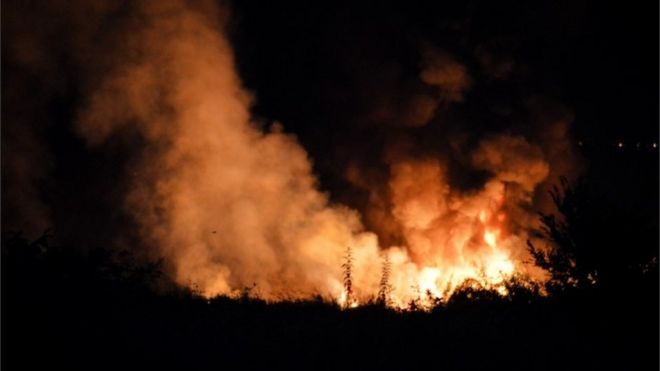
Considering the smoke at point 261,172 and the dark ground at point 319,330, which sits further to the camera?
the smoke at point 261,172

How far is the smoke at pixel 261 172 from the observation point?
14.8 m

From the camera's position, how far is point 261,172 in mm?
16500

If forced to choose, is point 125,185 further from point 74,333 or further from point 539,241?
point 539,241

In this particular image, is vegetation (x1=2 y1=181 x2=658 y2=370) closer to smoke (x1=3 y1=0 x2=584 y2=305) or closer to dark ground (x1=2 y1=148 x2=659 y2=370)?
dark ground (x1=2 y1=148 x2=659 y2=370)

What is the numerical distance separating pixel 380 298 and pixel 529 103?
38.1ft

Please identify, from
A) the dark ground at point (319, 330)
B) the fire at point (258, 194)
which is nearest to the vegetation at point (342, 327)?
the dark ground at point (319, 330)

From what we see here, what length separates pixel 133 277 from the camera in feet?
26.2

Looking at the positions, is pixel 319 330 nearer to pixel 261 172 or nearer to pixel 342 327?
pixel 342 327

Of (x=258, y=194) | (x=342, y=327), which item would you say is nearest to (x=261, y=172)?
(x=258, y=194)

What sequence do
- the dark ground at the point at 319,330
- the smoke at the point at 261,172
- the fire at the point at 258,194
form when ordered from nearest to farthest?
the dark ground at the point at 319,330 < the smoke at the point at 261,172 < the fire at the point at 258,194

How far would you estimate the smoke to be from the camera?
14.8 metres

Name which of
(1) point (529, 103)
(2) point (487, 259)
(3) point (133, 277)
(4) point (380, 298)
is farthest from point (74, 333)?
(1) point (529, 103)

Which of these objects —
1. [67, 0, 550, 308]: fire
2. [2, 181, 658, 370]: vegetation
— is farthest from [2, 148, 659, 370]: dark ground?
[67, 0, 550, 308]: fire

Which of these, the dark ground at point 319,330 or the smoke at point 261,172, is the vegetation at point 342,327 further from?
the smoke at point 261,172
